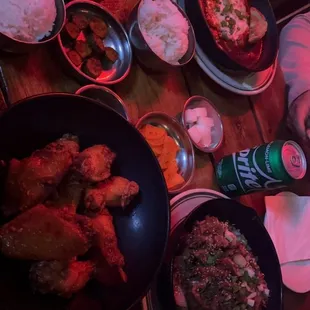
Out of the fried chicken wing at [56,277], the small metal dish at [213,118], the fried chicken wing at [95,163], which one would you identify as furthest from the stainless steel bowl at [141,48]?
the fried chicken wing at [56,277]

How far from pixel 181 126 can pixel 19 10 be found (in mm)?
942

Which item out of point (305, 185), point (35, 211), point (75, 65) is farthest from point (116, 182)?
point (305, 185)

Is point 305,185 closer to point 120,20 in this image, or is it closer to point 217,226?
point 217,226

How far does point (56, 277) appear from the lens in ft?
4.57

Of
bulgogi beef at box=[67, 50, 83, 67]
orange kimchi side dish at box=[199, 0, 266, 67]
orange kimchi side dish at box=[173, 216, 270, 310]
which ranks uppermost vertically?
bulgogi beef at box=[67, 50, 83, 67]

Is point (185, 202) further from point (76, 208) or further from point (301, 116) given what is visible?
point (301, 116)

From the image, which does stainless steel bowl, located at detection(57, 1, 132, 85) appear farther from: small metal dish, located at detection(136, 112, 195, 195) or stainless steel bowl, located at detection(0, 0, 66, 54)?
small metal dish, located at detection(136, 112, 195, 195)

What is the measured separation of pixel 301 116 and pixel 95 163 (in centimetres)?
177

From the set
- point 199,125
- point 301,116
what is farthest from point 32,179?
point 301,116

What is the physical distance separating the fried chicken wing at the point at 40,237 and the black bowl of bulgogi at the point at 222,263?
2.00 ft

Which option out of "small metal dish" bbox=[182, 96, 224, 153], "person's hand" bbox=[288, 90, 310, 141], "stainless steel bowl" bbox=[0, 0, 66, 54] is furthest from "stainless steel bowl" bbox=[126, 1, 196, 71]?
"person's hand" bbox=[288, 90, 310, 141]

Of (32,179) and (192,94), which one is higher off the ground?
(32,179)

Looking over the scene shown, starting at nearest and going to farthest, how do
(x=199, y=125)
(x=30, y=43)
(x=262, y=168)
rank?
(x=30, y=43), (x=262, y=168), (x=199, y=125)

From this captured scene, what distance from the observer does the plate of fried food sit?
1367 millimetres
